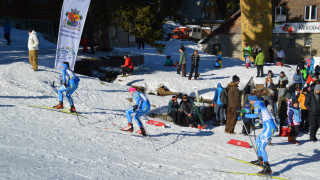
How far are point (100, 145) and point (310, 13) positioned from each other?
26716mm

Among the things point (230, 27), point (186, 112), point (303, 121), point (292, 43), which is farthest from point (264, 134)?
point (230, 27)

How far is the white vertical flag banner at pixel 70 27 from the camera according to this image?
12359 mm

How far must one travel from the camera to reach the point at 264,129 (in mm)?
7328

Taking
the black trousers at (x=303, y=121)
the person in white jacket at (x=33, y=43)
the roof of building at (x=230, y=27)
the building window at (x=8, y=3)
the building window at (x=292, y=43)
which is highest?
the building window at (x=8, y=3)

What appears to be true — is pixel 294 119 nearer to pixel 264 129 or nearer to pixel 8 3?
pixel 264 129

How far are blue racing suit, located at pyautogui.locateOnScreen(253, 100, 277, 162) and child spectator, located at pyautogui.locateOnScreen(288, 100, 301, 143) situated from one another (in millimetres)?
3768

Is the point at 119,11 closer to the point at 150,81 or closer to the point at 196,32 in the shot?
the point at 150,81

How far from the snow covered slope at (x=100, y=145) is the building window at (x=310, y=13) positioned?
20.9m

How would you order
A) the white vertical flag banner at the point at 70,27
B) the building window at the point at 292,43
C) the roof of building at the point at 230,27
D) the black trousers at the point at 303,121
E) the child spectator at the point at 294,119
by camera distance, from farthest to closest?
the roof of building at the point at 230,27 → the building window at the point at 292,43 → the white vertical flag banner at the point at 70,27 → the black trousers at the point at 303,121 → the child spectator at the point at 294,119

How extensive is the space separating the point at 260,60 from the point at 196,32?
2610cm

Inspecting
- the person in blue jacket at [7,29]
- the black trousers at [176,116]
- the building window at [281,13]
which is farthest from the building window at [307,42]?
the person in blue jacket at [7,29]

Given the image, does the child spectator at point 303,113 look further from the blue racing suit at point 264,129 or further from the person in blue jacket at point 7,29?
the person in blue jacket at point 7,29

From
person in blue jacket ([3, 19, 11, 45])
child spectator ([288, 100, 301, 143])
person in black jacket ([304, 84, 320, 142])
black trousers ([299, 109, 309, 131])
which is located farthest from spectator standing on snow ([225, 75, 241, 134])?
person in blue jacket ([3, 19, 11, 45])

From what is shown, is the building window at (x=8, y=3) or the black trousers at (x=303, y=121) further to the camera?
the building window at (x=8, y=3)
